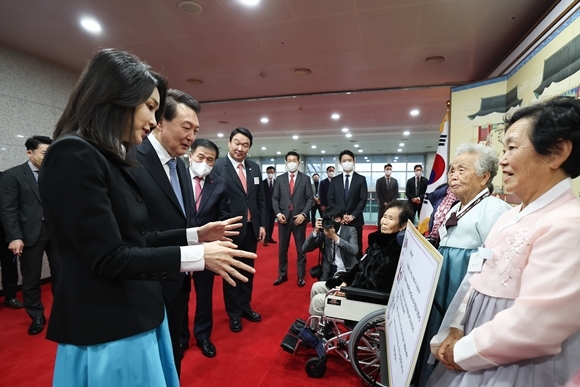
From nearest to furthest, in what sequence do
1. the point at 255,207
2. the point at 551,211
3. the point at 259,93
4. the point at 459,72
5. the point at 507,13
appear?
the point at 551,211 → the point at 507,13 → the point at 255,207 → the point at 459,72 → the point at 259,93

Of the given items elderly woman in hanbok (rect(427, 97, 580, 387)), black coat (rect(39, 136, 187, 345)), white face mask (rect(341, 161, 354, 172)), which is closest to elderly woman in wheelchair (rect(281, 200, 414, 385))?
elderly woman in hanbok (rect(427, 97, 580, 387))

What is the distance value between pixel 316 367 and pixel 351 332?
387 mm

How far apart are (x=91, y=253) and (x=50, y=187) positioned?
0.18 metres

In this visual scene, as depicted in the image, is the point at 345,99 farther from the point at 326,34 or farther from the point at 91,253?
the point at 91,253

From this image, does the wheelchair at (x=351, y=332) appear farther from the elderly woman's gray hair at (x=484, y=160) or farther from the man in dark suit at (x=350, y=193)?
the man in dark suit at (x=350, y=193)

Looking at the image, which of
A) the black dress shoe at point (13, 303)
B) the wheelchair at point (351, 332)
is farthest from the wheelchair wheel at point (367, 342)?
the black dress shoe at point (13, 303)

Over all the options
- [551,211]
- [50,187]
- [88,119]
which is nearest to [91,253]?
[50,187]

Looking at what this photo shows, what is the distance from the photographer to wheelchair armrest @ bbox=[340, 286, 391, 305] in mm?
1813

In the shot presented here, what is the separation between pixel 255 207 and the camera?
9.70 feet

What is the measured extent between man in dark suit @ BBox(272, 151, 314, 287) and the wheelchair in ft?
5.52

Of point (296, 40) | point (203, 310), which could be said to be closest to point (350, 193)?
point (296, 40)

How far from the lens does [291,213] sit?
3.98m

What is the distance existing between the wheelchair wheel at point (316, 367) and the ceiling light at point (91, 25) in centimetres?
379

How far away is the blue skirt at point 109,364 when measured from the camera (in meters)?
0.72
